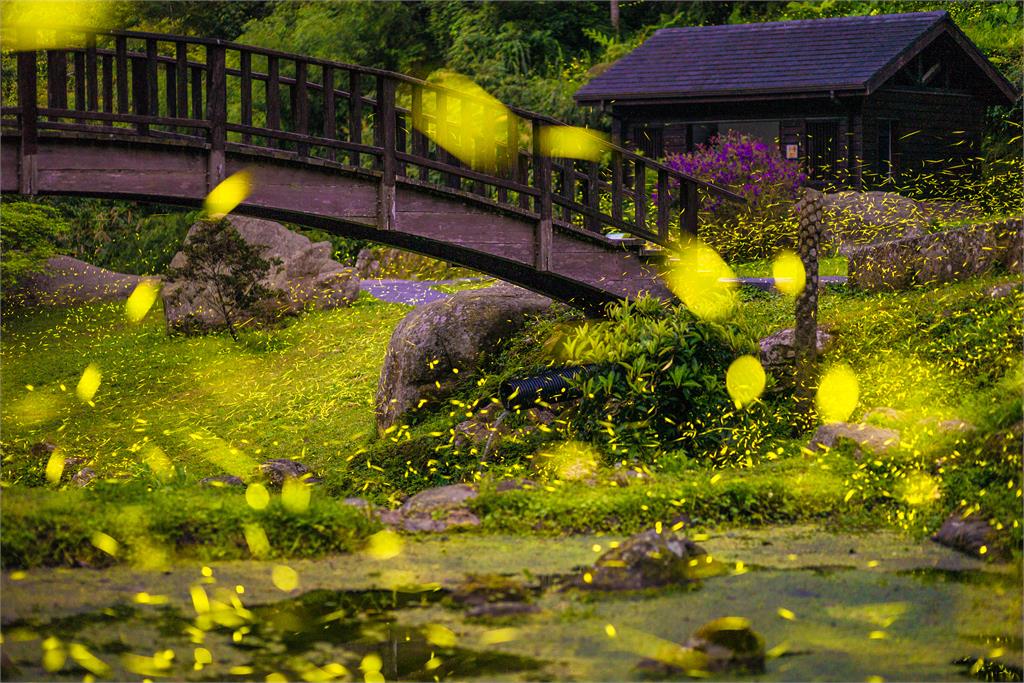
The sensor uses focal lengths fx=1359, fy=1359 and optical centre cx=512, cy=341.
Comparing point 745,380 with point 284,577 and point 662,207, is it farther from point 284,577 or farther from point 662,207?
point 284,577

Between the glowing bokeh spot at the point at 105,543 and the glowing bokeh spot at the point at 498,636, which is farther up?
the glowing bokeh spot at the point at 105,543

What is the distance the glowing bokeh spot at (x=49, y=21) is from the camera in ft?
43.9

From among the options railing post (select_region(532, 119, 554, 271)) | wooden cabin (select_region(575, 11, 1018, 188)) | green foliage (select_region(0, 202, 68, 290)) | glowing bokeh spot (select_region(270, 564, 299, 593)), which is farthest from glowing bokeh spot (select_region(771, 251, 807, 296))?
green foliage (select_region(0, 202, 68, 290))

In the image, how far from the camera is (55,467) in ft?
57.0

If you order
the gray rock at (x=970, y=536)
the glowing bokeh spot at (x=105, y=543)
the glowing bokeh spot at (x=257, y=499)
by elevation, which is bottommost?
the gray rock at (x=970, y=536)

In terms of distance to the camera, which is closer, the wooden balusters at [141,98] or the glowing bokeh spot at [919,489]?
the glowing bokeh spot at [919,489]

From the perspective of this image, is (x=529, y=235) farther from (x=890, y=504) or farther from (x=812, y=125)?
(x=812, y=125)

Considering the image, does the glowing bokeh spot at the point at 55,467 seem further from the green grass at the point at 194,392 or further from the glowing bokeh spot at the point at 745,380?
the glowing bokeh spot at the point at 745,380

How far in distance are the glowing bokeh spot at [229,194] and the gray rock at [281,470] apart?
3110 mm

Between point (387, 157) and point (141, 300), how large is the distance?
15.7 metres

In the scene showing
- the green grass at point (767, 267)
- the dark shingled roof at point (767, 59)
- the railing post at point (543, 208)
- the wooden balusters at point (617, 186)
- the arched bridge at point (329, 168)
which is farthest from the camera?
the dark shingled roof at point (767, 59)

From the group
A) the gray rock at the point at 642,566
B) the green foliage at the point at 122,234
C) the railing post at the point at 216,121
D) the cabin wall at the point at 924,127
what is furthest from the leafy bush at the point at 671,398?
the green foliage at the point at 122,234

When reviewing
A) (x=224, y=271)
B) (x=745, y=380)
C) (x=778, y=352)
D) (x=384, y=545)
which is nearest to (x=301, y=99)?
(x=745, y=380)

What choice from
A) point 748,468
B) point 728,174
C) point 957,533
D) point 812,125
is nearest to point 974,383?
point 748,468
